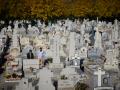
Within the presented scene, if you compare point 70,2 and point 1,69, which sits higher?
point 70,2

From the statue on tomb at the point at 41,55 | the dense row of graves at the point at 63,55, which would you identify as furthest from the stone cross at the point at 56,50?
the statue on tomb at the point at 41,55

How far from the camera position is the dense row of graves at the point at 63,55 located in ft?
11.4

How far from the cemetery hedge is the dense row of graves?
0.07m

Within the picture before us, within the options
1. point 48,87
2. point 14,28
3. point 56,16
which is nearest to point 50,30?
point 56,16

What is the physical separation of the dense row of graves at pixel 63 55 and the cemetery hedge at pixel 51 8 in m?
0.07

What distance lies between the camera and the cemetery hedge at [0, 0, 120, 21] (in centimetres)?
347

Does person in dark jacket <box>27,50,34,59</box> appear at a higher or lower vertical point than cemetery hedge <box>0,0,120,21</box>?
lower

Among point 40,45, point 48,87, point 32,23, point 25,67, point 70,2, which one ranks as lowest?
point 48,87

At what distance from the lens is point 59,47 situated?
3512 mm

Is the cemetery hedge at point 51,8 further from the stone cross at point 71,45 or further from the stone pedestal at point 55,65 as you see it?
the stone pedestal at point 55,65

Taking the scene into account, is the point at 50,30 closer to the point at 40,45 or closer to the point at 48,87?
the point at 40,45

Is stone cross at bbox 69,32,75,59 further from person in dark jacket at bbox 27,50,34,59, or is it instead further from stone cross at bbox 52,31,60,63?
person in dark jacket at bbox 27,50,34,59

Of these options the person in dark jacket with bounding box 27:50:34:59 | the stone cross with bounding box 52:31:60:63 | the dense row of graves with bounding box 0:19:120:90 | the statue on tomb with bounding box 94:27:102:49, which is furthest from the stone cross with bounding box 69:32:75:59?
the person in dark jacket with bounding box 27:50:34:59

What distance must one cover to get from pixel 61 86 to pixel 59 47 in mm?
419
